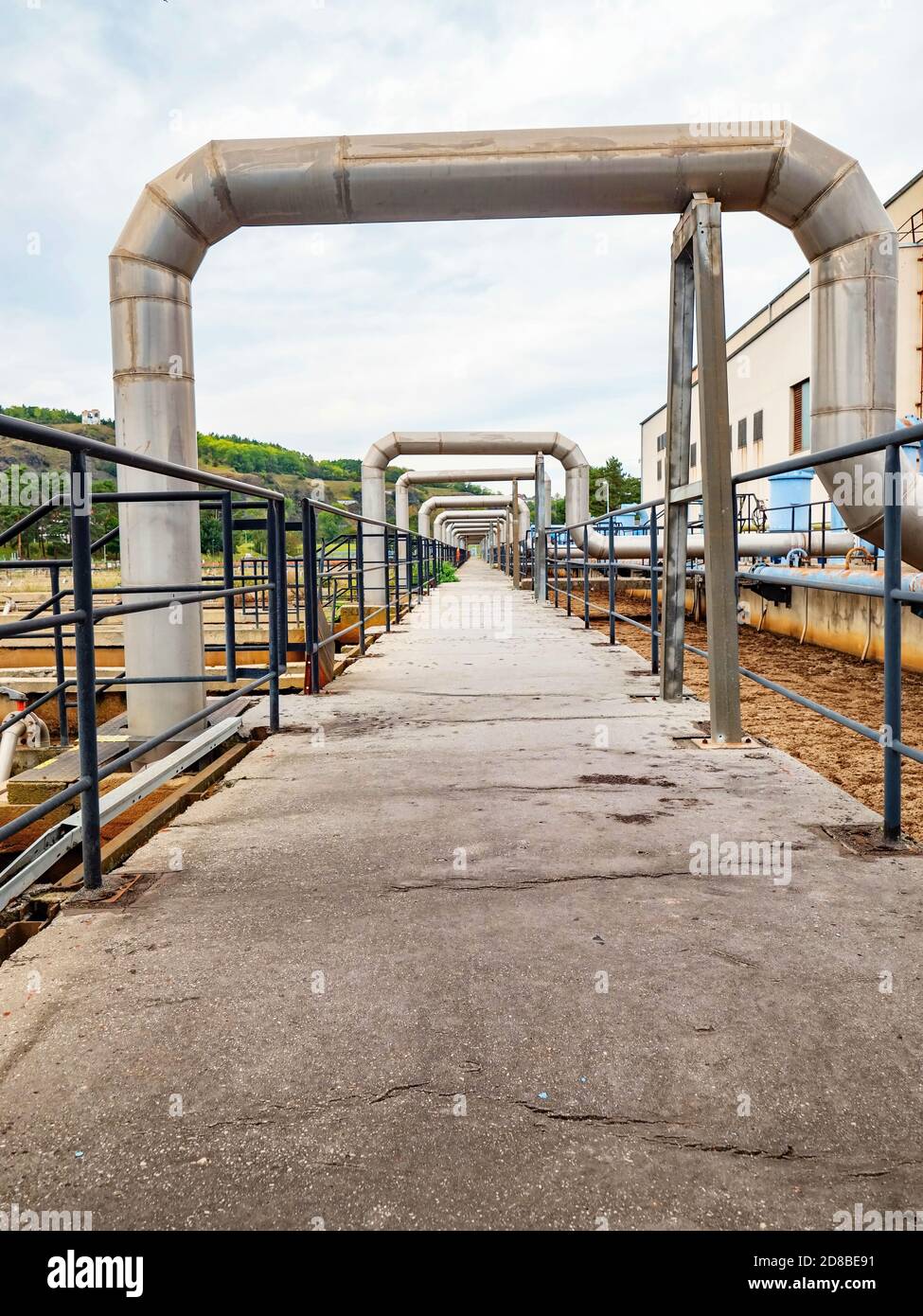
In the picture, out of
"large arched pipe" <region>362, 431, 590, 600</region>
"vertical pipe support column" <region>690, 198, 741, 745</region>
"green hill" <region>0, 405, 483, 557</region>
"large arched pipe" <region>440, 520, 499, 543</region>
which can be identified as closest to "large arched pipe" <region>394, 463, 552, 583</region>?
"large arched pipe" <region>362, 431, 590, 600</region>

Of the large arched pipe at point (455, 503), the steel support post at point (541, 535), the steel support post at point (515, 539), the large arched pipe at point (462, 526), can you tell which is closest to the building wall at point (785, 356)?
the steel support post at point (541, 535)

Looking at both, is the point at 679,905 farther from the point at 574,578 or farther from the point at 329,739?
the point at 574,578

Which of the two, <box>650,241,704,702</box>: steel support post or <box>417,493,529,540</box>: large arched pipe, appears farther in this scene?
<box>417,493,529,540</box>: large arched pipe

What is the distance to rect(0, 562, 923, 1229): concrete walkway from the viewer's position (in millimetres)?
1299

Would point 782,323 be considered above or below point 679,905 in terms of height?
above

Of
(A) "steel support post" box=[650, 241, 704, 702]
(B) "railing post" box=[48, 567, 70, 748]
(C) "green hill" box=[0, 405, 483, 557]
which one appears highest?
(C) "green hill" box=[0, 405, 483, 557]

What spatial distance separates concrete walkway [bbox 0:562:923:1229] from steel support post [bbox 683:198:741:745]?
0.99 metres

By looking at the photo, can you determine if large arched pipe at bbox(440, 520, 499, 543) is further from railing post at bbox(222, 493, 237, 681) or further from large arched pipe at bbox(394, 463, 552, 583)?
railing post at bbox(222, 493, 237, 681)

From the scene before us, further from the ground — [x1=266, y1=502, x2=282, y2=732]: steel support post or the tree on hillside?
the tree on hillside

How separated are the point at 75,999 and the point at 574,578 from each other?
22600mm

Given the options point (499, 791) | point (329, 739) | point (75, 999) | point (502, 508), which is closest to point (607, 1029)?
point (75, 999)

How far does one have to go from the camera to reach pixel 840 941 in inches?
80.0

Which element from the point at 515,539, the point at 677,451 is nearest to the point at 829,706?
the point at 677,451
